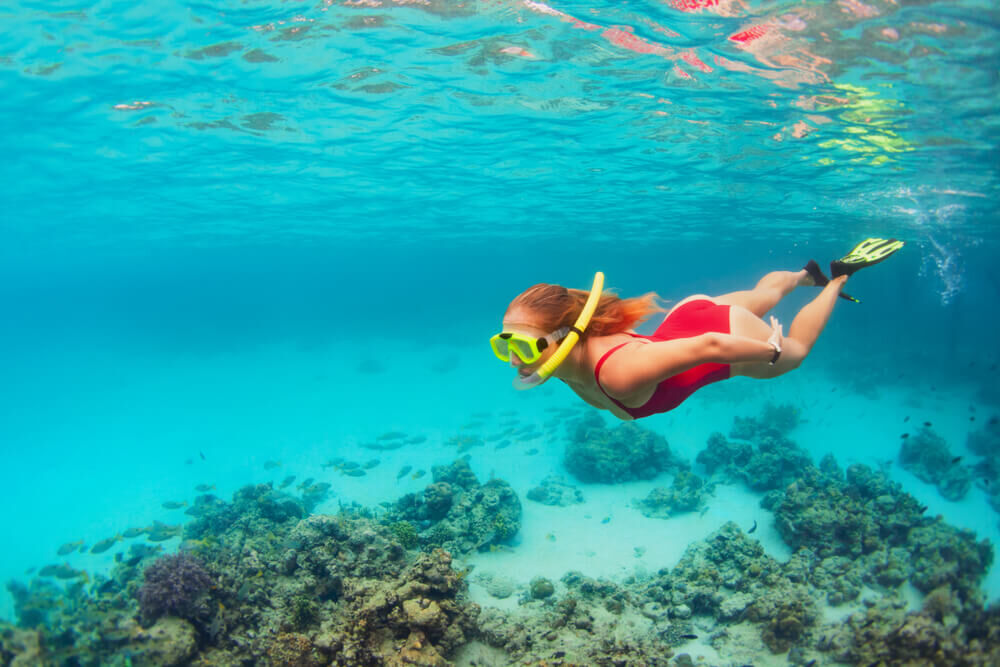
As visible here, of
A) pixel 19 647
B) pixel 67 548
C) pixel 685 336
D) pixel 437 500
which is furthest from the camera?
pixel 67 548

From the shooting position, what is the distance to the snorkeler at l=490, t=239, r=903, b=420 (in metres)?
2.96

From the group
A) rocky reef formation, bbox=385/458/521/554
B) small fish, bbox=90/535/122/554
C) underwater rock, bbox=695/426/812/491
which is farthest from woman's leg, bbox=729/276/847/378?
small fish, bbox=90/535/122/554

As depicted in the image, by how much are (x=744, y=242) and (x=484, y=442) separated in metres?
39.6

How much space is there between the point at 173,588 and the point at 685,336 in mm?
5503

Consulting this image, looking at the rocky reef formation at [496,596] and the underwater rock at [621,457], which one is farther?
the underwater rock at [621,457]

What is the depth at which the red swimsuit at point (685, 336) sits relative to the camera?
3.42 meters

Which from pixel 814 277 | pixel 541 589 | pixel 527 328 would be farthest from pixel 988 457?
pixel 527 328

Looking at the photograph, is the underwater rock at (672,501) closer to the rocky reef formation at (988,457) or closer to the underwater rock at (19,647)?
the rocky reef formation at (988,457)

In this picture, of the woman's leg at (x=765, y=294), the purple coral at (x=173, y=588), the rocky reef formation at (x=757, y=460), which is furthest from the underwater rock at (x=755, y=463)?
the purple coral at (x=173, y=588)

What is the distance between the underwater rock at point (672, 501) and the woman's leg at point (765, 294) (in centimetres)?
795

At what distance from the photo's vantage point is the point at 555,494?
41.1 ft

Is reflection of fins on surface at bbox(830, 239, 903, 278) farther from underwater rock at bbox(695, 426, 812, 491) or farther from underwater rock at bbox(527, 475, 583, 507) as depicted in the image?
underwater rock at bbox(695, 426, 812, 491)

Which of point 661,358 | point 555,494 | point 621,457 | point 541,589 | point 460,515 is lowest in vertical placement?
point 621,457

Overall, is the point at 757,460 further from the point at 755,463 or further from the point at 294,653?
the point at 294,653
